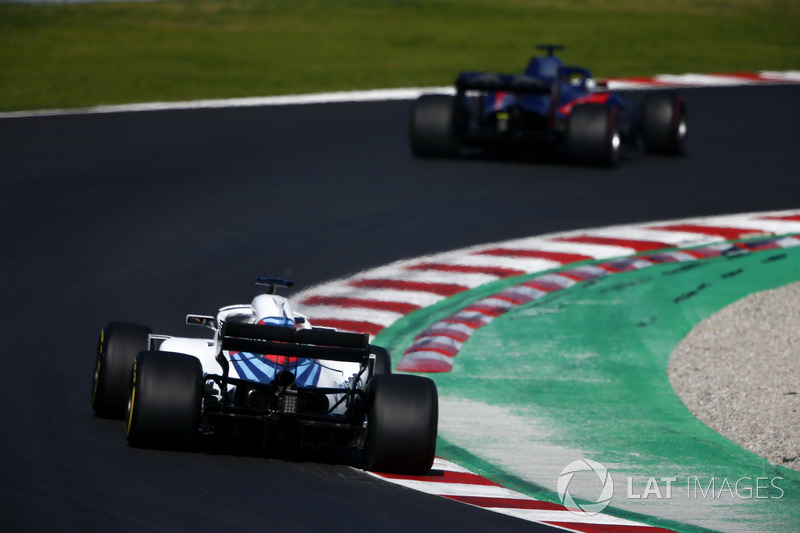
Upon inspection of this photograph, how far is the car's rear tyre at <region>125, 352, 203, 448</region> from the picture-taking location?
8203 millimetres

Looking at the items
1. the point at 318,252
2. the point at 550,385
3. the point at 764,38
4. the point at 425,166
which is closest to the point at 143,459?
the point at 550,385

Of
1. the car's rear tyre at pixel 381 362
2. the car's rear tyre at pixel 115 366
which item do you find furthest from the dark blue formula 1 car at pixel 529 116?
the car's rear tyre at pixel 115 366

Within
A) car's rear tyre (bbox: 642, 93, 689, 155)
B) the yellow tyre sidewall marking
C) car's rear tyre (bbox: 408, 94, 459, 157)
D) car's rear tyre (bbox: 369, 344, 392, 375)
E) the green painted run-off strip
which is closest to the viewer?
the yellow tyre sidewall marking

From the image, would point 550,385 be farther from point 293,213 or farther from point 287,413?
point 293,213

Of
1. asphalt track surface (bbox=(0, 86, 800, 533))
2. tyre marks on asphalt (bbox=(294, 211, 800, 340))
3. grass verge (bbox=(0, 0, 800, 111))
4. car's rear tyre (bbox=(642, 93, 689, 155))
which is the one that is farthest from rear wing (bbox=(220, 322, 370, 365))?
grass verge (bbox=(0, 0, 800, 111))

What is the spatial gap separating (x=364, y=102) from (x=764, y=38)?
16109mm

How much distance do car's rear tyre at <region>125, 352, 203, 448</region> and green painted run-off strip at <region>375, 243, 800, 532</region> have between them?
6.23 ft

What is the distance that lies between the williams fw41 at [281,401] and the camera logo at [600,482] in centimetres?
88

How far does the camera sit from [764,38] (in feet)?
122

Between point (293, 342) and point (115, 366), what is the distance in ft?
4.49

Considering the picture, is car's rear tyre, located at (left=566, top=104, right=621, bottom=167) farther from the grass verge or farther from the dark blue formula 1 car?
the grass verge

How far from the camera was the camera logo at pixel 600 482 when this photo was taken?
27.2 feet

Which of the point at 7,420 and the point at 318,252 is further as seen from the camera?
the point at 318,252

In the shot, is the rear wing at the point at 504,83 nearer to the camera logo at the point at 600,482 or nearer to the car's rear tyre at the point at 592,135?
A: the car's rear tyre at the point at 592,135
